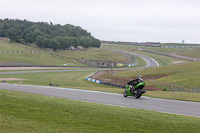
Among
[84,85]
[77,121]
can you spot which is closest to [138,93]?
[77,121]

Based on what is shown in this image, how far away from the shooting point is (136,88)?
19.3m

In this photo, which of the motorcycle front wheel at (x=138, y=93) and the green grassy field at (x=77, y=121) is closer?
the green grassy field at (x=77, y=121)

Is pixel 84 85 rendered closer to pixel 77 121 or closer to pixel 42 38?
pixel 77 121

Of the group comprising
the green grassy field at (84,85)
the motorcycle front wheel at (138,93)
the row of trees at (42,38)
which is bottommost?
the green grassy field at (84,85)

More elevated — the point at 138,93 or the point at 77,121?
the point at 77,121

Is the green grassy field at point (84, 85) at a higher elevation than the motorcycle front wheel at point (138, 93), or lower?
lower

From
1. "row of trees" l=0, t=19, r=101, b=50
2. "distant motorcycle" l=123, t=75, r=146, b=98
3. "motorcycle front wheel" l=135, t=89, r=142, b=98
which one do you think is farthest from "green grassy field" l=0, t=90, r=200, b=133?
"row of trees" l=0, t=19, r=101, b=50

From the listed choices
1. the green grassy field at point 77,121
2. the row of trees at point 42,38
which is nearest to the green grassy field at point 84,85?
the green grassy field at point 77,121

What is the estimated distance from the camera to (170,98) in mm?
19109

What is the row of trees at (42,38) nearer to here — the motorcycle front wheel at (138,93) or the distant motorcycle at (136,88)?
the distant motorcycle at (136,88)

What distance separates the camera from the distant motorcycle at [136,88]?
18928 mm

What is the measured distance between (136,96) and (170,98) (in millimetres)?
2415

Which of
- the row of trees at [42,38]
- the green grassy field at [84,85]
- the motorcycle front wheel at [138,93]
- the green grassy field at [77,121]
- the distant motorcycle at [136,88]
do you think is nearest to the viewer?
the green grassy field at [77,121]

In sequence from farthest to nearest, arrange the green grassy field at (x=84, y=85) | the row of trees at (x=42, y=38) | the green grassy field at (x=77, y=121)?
the row of trees at (x=42, y=38) → the green grassy field at (x=84, y=85) → the green grassy field at (x=77, y=121)
